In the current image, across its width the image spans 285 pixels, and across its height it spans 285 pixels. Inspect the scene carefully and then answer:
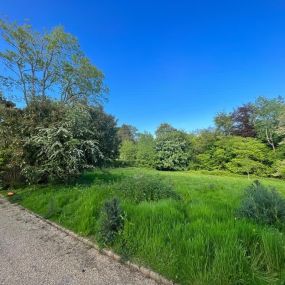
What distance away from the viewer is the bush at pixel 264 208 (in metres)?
3.76

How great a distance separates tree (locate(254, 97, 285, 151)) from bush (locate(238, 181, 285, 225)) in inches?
1214

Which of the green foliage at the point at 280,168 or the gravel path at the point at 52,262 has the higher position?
the green foliage at the point at 280,168

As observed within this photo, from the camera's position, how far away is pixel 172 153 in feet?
117

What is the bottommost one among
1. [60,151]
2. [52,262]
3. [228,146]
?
[52,262]

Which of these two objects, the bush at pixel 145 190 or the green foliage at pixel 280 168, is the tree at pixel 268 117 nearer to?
the green foliage at pixel 280 168

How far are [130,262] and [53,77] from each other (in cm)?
1944

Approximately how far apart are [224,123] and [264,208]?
36247 millimetres

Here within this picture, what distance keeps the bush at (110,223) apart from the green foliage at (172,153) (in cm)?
3158

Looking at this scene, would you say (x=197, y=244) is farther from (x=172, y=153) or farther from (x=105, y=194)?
(x=172, y=153)

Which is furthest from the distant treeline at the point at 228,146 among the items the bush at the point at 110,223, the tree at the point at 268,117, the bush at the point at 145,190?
the bush at the point at 110,223

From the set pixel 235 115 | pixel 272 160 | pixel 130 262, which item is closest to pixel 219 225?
pixel 130 262

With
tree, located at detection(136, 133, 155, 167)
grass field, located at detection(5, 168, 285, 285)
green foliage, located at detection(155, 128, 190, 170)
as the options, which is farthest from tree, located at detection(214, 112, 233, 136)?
grass field, located at detection(5, 168, 285, 285)

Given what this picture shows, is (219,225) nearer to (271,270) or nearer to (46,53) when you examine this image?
(271,270)

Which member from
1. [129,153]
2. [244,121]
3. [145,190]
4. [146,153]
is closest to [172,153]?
[146,153]
